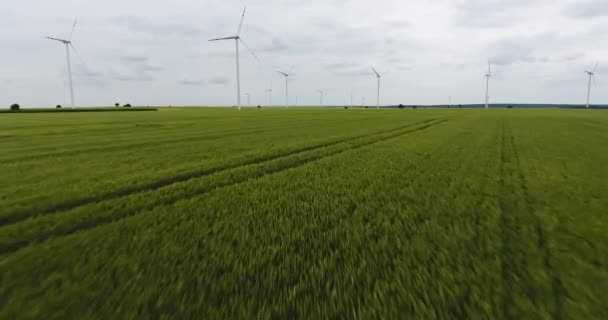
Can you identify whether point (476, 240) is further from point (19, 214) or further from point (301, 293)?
point (19, 214)

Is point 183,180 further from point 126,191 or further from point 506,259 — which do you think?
point 506,259

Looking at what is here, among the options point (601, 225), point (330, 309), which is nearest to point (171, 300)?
point (330, 309)

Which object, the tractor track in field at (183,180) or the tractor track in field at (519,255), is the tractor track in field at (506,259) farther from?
the tractor track in field at (183,180)

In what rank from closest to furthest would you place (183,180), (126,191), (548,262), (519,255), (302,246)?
(548,262)
(519,255)
(302,246)
(126,191)
(183,180)

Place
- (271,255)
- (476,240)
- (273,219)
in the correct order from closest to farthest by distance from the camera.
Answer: (271,255)
(476,240)
(273,219)

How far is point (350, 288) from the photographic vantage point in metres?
1.82

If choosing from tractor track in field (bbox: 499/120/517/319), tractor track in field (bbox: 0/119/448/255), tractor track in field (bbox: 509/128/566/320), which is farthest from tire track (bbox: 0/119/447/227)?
tractor track in field (bbox: 509/128/566/320)

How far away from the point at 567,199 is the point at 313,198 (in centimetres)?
359

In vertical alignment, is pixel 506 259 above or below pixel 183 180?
below

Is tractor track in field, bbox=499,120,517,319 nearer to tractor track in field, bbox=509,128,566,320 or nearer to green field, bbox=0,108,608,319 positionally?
green field, bbox=0,108,608,319

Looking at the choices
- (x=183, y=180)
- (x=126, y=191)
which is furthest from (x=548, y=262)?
(x=126, y=191)

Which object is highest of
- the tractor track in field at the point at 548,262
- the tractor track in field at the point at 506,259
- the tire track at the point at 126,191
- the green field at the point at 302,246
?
the tire track at the point at 126,191

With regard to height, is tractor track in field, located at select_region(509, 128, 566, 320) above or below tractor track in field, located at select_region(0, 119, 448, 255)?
below

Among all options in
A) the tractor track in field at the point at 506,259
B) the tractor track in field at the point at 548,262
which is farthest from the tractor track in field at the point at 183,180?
the tractor track in field at the point at 548,262
